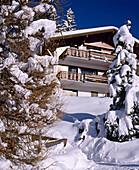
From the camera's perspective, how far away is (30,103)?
5.66 meters

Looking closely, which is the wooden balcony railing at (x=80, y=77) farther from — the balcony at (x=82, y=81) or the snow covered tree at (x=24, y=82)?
the snow covered tree at (x=24, y=82)

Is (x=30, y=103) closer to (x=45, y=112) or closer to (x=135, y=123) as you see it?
(x=45, y=112)

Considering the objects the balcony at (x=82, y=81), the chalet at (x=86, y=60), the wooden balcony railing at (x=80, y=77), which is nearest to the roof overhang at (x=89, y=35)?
the chalet at (x=86, y=60)

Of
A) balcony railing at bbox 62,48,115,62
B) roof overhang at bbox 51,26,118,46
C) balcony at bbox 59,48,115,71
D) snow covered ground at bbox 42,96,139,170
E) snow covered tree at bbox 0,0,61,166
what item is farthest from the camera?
balcony at bbox 59,48,115,71

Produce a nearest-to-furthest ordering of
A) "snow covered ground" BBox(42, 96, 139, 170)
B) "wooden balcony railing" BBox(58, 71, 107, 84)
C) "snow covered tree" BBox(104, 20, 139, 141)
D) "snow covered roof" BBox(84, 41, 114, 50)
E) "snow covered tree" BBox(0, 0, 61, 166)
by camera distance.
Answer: "snow covered tree" BBox(0, 0, 61, 166) → "snow covered ground" BBox(42, 96, 139, 170) → "snow covered tree" BBox(104, 20, 139, 141) → "wooden balcony railing" BBox(58, 71, 107, 84) → "snow covered roof" BBox(84, 41, 114, 50)

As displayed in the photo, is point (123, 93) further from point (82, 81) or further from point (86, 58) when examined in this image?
point (86, 58)

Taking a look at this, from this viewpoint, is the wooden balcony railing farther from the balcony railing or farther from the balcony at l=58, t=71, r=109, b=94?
the balcony railing

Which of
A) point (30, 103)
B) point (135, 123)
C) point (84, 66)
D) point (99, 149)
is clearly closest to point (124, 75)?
point (135, 123)

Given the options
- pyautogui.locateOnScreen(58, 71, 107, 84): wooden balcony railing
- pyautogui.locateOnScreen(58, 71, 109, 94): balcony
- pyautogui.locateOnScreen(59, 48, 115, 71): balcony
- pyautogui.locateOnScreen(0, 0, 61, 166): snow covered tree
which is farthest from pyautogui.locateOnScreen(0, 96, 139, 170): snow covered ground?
pyautogui.locateOnScreen(59, 48, 115, 71): balcony

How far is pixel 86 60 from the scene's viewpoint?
23.8 metres

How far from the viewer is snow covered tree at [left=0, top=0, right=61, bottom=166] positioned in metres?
5.29

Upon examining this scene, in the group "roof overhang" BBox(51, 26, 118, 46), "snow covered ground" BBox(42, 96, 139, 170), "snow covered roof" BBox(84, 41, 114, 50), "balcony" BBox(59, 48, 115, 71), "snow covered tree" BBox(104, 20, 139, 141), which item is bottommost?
"snow covered ground" BBox(42, 96, 139, 170)

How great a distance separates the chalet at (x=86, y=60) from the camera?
22.9 meters

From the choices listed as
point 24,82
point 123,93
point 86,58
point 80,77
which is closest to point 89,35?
point 86,58
